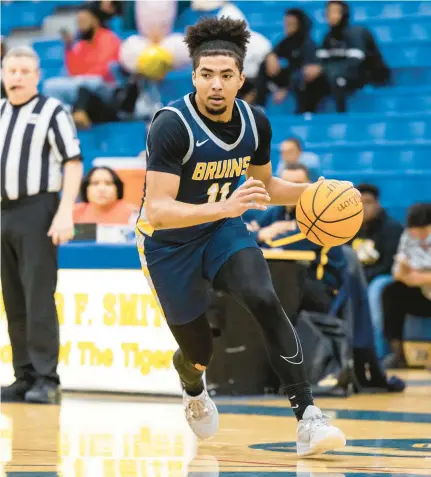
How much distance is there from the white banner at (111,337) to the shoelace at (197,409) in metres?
2.14

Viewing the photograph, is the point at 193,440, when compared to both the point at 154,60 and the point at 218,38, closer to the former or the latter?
the point at 218,38

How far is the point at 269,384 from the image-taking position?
329 inches

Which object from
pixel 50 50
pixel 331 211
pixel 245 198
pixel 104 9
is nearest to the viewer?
pixel 245 198

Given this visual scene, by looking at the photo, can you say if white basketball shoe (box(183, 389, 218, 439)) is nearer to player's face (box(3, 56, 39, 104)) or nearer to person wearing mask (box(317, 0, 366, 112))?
player's face (box(3, 56, 39, 104))

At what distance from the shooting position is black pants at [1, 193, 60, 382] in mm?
7766

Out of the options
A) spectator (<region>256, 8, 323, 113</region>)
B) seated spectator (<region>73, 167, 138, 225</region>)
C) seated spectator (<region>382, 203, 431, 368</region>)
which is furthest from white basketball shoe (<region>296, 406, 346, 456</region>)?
spectator (<region>256, 8, 323, 113</region>)

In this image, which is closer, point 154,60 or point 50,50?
point 154,60

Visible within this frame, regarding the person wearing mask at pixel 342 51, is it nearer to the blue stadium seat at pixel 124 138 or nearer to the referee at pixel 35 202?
the blue stadium seat at pixel 124 138

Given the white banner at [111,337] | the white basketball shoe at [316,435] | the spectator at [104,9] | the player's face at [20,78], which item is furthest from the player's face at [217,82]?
the spectator at [104,9]

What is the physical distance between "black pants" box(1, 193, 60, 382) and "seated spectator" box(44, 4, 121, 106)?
7.73 m

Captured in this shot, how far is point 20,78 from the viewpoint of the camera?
25.8 feet

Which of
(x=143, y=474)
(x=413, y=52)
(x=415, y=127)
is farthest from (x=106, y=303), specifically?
(x=413, y=52)

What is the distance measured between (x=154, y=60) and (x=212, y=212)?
10.5 meters

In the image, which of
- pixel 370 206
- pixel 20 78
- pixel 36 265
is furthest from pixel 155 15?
pixel 36 265
